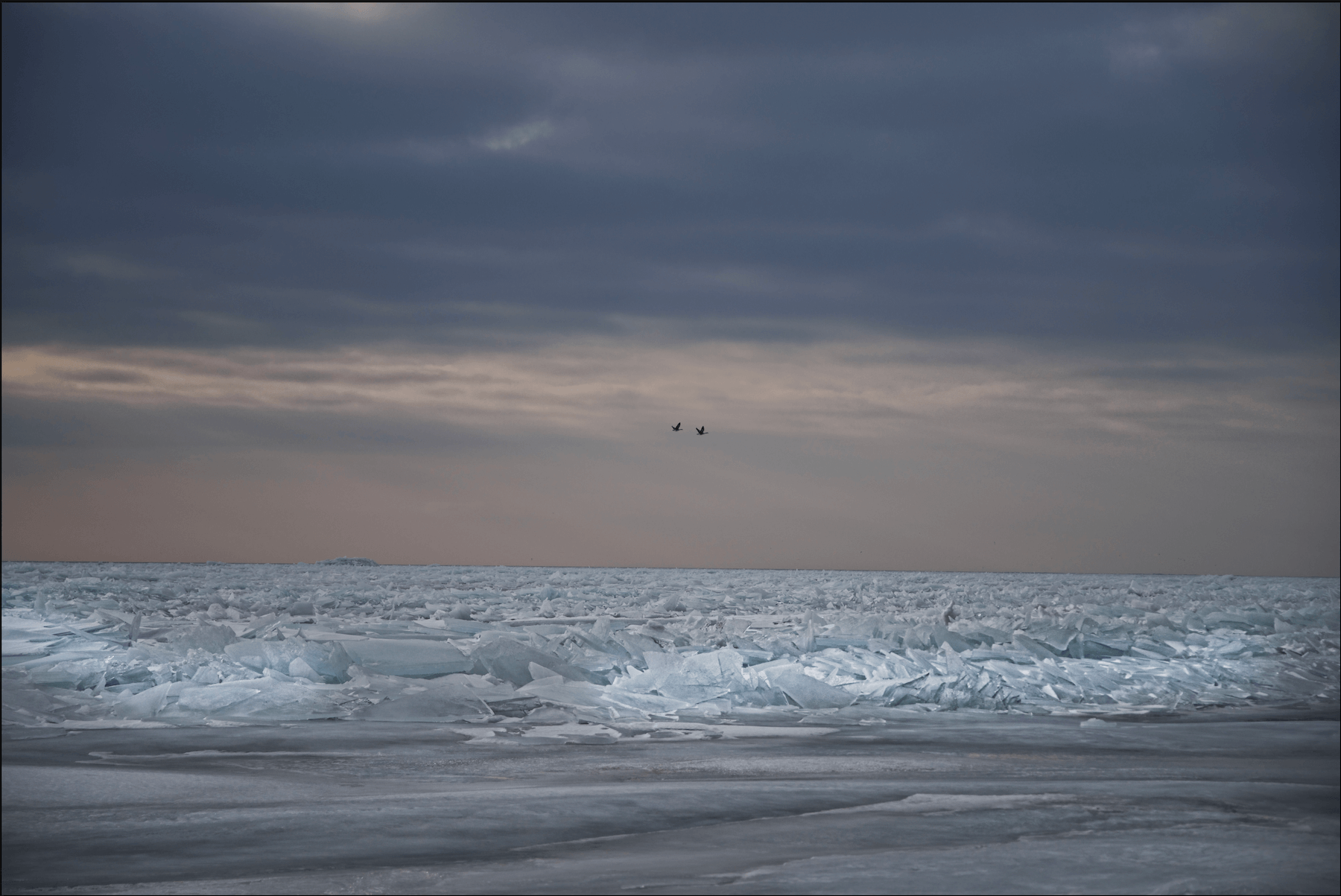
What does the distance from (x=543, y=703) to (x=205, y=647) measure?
10.6ft

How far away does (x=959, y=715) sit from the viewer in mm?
8242

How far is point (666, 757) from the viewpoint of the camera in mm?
6352

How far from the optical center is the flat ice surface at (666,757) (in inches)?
157

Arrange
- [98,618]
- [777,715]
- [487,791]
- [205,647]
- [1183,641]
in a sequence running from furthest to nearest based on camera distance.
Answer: [1183,641] < [98,618] < [205,647] < [777,715] < [487,791]

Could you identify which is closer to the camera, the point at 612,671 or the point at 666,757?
the point at 666,757

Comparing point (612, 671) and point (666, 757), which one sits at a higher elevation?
point (612, 671)

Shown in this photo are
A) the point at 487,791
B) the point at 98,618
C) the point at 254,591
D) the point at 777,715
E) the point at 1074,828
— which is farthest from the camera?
the point at 254,591

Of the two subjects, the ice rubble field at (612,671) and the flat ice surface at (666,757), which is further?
the ice rubble field at (612,671)

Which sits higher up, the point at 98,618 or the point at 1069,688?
the point at 98,618

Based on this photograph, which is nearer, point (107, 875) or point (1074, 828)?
point (107, 875)

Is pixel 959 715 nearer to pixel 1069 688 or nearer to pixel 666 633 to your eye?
pixel 1069 688

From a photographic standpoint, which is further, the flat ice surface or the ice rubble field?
the ice rubble field

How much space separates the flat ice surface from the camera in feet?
13.1

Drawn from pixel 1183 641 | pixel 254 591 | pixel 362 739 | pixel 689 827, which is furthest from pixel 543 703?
pixel 254 591
